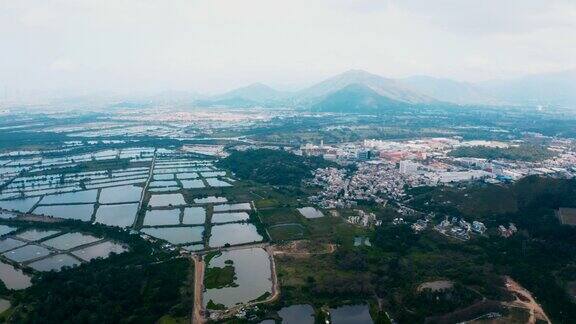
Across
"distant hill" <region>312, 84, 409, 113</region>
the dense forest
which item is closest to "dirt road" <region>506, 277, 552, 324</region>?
the dense forest

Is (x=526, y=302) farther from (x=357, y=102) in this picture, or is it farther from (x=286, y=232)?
(x=357, y=102)

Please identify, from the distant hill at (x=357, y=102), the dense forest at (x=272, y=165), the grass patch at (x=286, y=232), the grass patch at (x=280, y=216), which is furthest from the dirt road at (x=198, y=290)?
the distant hill at (x=357, y=102)

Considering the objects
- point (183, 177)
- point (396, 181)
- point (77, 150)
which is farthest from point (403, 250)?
point (77, 150)

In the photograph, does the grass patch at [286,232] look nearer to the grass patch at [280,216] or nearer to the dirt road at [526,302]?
the grass patch at [280,216]

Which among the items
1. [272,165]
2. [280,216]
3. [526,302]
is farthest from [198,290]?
[272,165]

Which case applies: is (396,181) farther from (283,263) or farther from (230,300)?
(230,300)

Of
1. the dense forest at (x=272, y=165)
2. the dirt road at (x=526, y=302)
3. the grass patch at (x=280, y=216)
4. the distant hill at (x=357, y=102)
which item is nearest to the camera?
the dirt road at (x=526, y=302)
